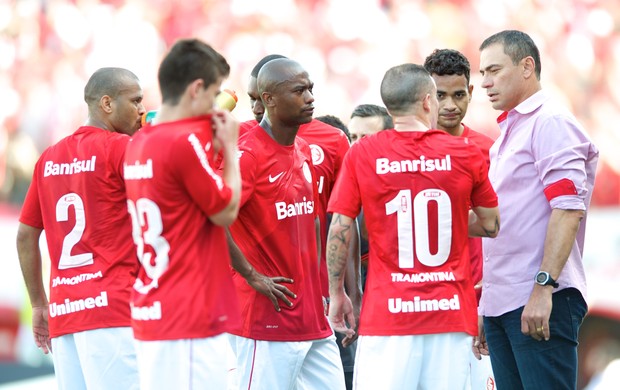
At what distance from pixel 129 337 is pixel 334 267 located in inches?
44.5

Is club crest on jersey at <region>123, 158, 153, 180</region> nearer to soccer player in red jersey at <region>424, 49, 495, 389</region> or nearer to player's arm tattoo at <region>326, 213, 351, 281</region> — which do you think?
player's arm tattoo at <region>326, 213, 351, 281</region>

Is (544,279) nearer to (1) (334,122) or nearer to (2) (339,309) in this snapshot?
(2) (339,309)

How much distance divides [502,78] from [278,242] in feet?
4.44

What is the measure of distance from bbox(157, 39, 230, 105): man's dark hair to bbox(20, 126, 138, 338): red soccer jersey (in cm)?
115

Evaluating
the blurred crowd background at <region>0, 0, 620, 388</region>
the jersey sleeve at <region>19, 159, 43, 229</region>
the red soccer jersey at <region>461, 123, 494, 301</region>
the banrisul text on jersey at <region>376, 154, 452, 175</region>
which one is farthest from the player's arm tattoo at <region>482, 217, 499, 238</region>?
the blurred crowd background at <region>0, 0, 620, 388</region>

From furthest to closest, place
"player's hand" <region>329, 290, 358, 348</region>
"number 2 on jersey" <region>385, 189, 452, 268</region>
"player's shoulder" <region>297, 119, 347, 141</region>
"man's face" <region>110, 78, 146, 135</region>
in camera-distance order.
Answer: "player's shoulder" <region>297, 119, 347, 141</region>, "man's face" <region>110, 78, 146, 135</region>, "player's hand" <region>329, 290, 358, 348</region>, "number 2 on jersey" <region>385, 189, 452, 268</region>

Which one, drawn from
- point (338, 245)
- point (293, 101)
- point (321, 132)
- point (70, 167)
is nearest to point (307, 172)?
point (293, 101)

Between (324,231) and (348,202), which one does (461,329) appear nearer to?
(348,202)

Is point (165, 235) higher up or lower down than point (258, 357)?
higher up

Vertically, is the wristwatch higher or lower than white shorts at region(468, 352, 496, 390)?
higher

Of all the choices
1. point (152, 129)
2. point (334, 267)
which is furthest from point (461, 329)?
point (152, 129)

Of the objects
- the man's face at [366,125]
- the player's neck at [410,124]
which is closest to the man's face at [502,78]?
the player's neck at [410,124]

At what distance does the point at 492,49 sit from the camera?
16.4ft

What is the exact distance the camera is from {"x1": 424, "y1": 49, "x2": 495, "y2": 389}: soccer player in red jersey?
5.73m
